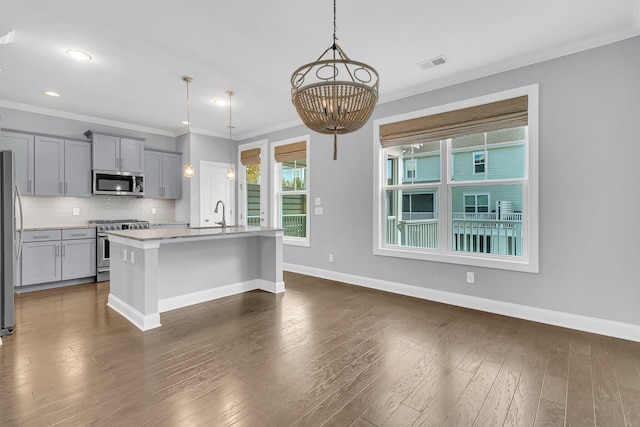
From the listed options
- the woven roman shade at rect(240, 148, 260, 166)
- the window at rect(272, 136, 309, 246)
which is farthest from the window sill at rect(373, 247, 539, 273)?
the woven roman shade at rect(240, 148, 260, 166)

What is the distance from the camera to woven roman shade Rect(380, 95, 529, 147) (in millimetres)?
3465

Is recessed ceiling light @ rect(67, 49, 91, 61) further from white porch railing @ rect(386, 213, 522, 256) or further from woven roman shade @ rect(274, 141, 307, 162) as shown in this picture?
white porch railing @ rect(386, 213, 522, 256)

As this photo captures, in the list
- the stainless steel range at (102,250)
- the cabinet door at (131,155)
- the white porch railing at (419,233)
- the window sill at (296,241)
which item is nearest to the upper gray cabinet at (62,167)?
the cabinet door at (131,155)

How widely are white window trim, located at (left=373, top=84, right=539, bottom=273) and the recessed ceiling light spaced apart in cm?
348

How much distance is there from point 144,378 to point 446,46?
12.6 ft

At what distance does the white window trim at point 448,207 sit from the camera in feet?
10.9

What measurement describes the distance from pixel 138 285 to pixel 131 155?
11.0ft

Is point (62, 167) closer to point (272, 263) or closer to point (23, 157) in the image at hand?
point (23, 157)

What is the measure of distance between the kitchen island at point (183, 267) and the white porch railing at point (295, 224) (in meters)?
1.36

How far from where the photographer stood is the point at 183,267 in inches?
149

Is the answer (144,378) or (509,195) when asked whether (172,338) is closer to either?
(144,378)

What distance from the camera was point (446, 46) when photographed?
3150 millimetres

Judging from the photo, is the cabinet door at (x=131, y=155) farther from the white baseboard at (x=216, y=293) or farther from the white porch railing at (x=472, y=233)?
the white porch railing at (x=472, y=233)

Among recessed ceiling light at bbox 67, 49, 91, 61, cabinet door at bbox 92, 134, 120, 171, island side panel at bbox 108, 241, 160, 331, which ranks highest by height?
recessed ceiling light at bbox 67, 49, 91, 61
